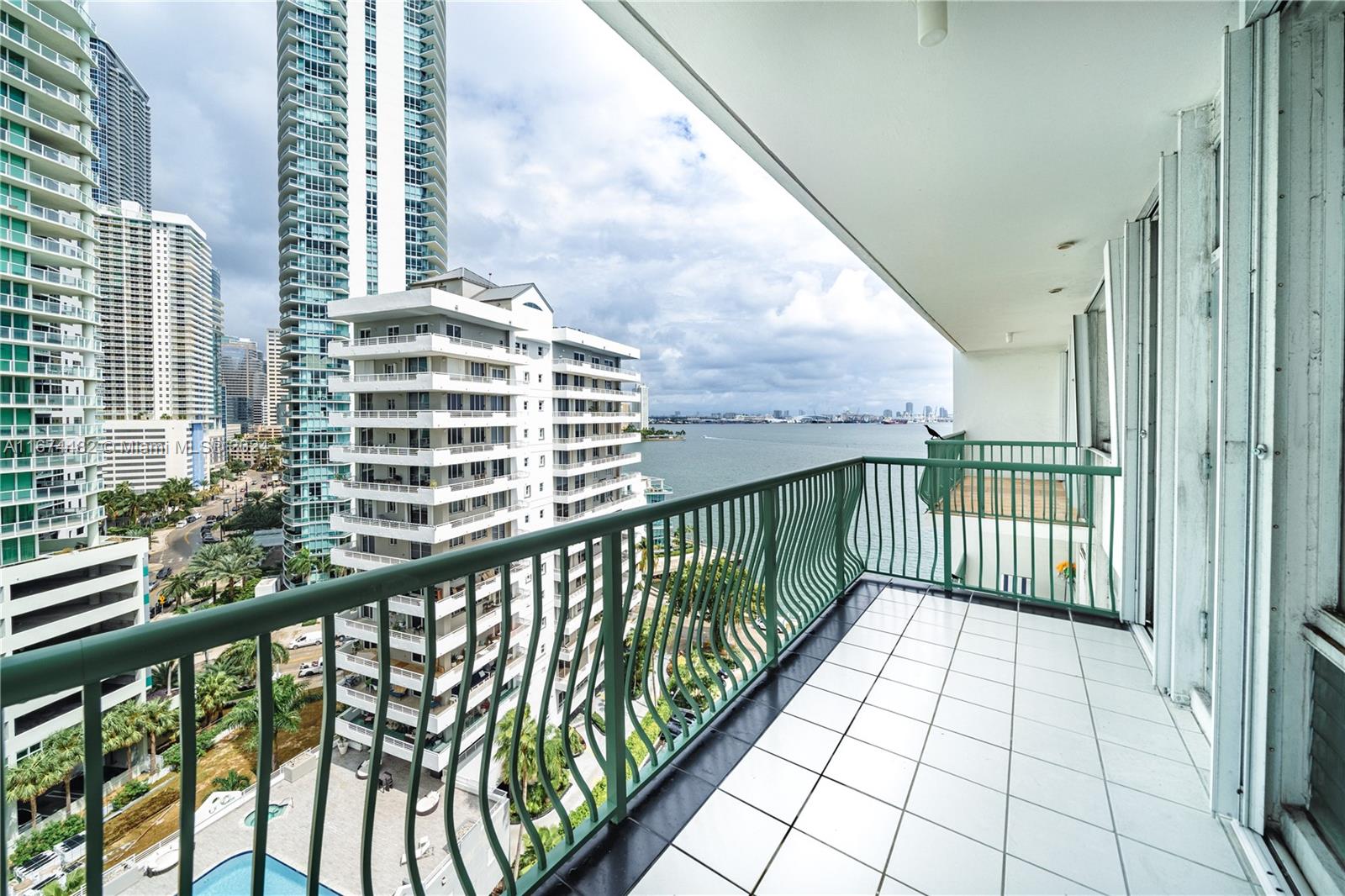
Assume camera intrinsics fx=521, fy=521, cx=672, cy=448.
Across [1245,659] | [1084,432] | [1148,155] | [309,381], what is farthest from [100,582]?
[309,381]

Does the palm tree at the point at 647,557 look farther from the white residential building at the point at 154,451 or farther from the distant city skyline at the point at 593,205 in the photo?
the white residential building at the point at 154,451

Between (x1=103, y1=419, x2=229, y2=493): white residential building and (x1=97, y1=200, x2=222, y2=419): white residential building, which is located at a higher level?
(x1=97, y1=200, x2=222, y2=419): white residential building

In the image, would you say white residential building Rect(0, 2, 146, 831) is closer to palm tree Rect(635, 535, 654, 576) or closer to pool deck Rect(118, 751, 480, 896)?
palm tree Rect(635, 535, 654, 576)

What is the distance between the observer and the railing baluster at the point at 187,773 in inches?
31.0

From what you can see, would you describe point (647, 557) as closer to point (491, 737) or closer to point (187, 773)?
point (491, 737)

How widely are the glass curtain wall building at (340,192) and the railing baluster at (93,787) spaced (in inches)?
677

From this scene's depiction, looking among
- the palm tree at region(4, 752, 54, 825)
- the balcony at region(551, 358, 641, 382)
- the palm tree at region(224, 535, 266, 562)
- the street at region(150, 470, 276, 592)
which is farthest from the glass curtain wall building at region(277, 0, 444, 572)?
the palm tree at region(4, 752, 54, 825)

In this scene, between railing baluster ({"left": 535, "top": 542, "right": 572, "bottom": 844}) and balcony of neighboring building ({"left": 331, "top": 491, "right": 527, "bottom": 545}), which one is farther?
balcony of neighboring building ({"left": 331, "top": 491, "right": 527, "bottom": 545})

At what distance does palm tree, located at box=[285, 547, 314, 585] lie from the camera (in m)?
17.7

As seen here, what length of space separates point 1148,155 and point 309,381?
20161 mm

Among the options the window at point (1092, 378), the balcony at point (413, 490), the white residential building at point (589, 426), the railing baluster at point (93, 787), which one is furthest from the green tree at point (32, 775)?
the white residential building at point (589, 426)

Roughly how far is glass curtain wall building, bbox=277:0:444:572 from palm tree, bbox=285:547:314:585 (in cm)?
36

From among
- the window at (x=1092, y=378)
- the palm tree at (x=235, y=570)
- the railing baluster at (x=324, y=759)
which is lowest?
the palm tree at (x=235, y=570)

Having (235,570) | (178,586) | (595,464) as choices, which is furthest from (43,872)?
(595,464)
